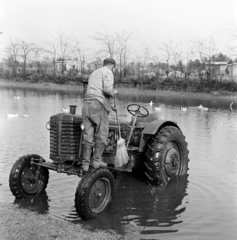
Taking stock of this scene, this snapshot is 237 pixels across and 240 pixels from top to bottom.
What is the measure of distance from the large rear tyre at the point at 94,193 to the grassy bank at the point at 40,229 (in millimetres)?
260

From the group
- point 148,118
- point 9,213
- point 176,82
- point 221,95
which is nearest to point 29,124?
point 148,118

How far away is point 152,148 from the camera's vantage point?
6.23 meters

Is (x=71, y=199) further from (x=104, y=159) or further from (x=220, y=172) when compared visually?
(x=220, y=172)

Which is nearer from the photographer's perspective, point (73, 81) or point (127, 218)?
point (127, 218)

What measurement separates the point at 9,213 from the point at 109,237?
152 cm

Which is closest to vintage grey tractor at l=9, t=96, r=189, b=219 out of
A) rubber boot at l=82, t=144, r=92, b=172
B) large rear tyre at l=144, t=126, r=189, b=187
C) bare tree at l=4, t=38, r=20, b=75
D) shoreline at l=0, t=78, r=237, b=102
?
large rear tyre at l=144, t=126, r=189, b=187

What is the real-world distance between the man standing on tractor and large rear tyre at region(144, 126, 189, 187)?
1.31 m

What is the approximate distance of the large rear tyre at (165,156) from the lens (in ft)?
20.2

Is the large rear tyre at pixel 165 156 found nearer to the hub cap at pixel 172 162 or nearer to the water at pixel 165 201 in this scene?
the hub cap at pixel 172 162

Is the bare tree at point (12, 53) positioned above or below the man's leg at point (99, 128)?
above

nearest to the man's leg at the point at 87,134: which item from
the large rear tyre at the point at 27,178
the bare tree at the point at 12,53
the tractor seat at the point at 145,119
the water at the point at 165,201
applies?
the water at the point at 165,201

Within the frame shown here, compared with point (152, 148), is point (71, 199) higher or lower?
lower

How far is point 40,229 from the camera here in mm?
4340

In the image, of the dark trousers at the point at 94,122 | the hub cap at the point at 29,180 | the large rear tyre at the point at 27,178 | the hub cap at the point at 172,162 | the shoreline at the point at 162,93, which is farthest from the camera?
the shoreline at the point at 162,93
